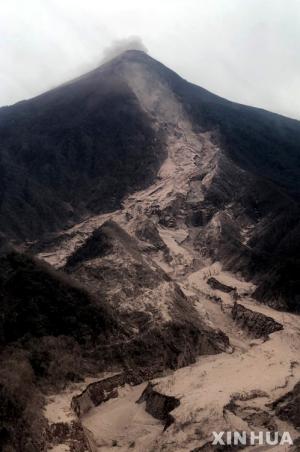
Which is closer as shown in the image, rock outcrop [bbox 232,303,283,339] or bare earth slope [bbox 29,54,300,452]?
bare earth slope [bbox 29,54,300,452]

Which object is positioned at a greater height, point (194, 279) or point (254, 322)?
point (194, 279)

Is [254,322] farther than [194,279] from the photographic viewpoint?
No

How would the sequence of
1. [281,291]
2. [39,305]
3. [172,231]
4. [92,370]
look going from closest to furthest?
A: [92,370], [39,305], [281,291], [172,231]

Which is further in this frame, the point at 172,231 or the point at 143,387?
the point at 172,231

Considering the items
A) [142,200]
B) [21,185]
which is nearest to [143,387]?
[142,200]

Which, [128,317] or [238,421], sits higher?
[128,317]

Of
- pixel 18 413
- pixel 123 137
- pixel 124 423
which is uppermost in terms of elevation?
pixel 123 137

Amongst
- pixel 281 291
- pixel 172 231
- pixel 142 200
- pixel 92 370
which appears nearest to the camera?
pixel 92 370

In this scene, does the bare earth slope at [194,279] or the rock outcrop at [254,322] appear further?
the rock outcrop at [254,322]

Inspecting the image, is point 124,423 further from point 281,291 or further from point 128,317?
point 281,291
